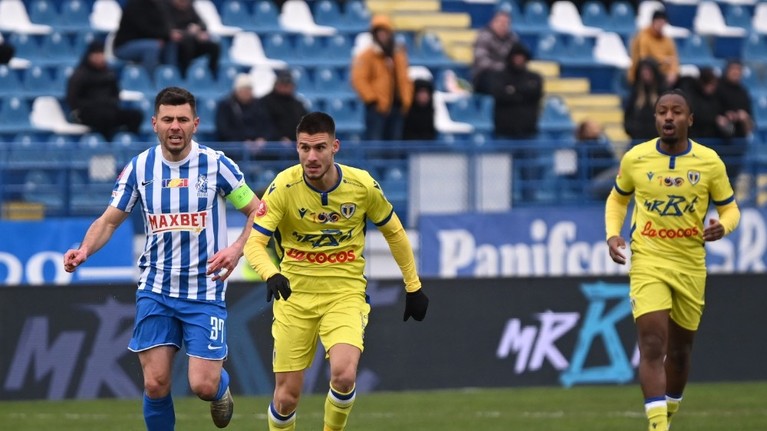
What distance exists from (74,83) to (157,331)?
8.83 meters

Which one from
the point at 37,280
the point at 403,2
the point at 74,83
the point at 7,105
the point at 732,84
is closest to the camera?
the point at 37,280

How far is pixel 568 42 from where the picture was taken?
2247 cm

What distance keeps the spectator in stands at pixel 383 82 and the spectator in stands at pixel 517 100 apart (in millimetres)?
1158

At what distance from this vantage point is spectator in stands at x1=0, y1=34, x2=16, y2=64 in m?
18.1

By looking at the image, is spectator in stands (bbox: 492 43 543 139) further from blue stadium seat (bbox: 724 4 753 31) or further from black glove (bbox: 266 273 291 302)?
black glove (bbox: 266 273 291 302)

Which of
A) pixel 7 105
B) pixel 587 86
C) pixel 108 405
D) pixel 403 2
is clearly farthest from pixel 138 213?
pixel 587 86

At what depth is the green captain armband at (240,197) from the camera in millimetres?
8492

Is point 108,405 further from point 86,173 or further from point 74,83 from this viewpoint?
point 74,83

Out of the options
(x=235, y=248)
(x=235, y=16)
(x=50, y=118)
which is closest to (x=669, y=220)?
(x=235, y=248)

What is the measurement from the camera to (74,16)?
19125 millimetres

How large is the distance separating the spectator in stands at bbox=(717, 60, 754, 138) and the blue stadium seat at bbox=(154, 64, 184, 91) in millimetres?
6889

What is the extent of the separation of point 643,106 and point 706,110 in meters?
0.85

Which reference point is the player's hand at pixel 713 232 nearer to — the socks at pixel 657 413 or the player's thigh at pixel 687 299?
the player's thigh at pixel 687 299

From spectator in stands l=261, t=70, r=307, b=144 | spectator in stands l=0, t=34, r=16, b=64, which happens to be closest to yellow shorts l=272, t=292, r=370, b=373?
spectator in stands l=261, t=70, r=307, b=144
